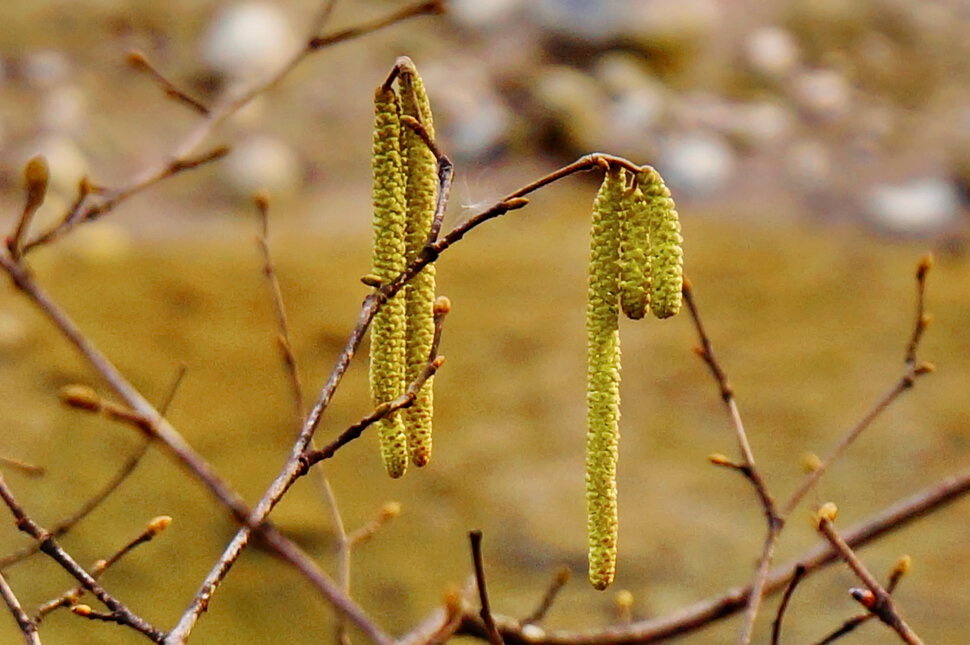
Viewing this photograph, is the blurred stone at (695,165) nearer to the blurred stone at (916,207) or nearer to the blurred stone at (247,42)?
the blurred stone at (916,207)

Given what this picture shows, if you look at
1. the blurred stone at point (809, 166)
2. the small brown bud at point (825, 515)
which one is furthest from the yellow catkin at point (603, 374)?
the blurred stone at point (809, 166)

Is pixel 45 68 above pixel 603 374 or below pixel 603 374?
below

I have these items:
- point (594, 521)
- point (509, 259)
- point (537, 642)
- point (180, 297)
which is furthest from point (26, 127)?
point (594, 521)

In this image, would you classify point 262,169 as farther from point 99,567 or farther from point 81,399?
point 81,399

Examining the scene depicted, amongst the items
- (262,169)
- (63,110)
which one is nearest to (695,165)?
(262,169)

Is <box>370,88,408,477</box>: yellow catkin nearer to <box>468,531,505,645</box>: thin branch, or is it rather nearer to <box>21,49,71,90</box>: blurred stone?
<box>468,531,505,645</box>: thin branch

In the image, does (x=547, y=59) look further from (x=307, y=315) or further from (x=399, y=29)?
(x=307, y=315)
